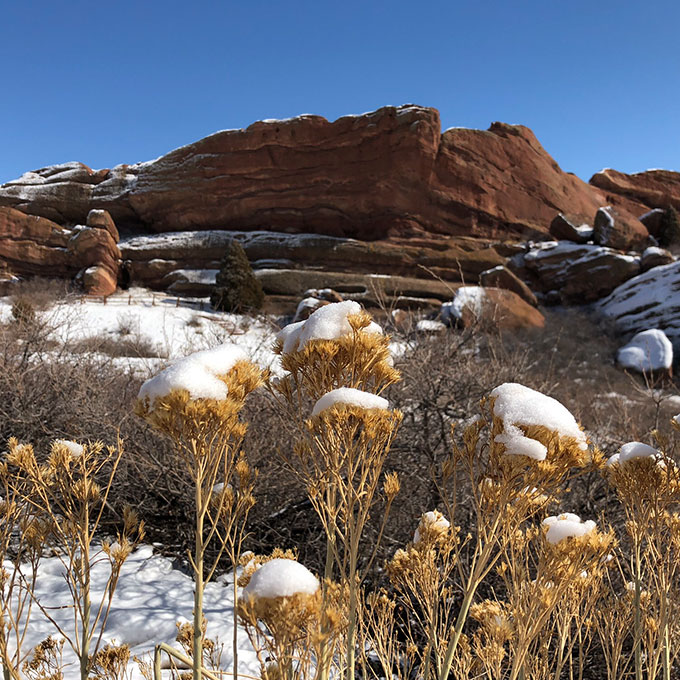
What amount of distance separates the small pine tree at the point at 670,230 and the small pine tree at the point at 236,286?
84.0ft

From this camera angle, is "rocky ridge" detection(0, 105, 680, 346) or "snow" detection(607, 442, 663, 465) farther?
"rocky ridge" detection(0, 105, 680, 346)

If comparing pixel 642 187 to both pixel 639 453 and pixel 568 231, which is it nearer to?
pixel 568 231

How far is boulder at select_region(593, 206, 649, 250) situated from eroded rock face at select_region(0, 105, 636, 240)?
4.77m

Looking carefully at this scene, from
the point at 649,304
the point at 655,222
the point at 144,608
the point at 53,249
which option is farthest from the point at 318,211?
the point at 144,608

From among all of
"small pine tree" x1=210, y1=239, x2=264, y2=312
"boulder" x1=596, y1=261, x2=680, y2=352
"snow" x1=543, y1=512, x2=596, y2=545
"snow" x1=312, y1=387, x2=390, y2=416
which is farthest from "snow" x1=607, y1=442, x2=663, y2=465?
"small pine tree" x1=210, y1=239, x2=264, y2=312

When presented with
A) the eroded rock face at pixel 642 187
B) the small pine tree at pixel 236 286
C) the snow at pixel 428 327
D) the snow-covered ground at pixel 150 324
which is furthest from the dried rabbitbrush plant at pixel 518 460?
the eroded rock face at pixel 642 187

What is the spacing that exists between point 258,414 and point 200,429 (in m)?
4.24

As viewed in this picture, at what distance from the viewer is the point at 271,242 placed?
29.7 m

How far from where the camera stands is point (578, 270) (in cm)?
2555

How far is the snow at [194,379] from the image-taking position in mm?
1020

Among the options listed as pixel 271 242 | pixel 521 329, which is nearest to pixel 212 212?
pixel 271 242

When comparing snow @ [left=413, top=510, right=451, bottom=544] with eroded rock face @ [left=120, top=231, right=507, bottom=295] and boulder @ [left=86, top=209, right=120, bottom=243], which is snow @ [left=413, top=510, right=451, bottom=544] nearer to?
eroded rock face @ [left=120, top=231, right=507, bottom=295]

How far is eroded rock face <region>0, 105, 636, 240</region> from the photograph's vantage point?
101 feet

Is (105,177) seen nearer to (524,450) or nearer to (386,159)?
(386,159)
